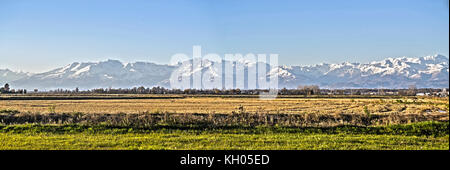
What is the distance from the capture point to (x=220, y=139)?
50.7ft

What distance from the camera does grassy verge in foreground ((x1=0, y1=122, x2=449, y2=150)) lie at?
544 inches

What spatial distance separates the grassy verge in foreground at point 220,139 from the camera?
13812 millimetres

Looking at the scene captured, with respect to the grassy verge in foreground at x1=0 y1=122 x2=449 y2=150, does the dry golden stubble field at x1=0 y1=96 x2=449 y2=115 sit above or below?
below

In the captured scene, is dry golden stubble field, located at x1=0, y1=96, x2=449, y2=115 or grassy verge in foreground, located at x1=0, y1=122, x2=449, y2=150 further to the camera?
dry golden stubble field, located at x1=0, y1=96, x2=449, y2=115

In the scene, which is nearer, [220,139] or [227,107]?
[220,139]

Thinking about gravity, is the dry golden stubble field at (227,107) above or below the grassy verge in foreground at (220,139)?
below

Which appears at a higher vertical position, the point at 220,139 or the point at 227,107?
the point at 220,139

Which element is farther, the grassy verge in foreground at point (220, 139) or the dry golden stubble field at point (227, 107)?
the dry golden stubble field at point (227, 107)
